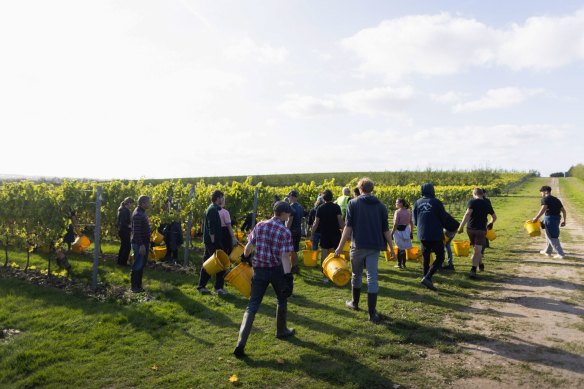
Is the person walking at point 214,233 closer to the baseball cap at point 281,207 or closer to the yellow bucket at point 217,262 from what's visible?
the yellow bucket at point 217,262

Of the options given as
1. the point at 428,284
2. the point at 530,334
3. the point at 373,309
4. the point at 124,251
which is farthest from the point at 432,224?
the point at 124,251

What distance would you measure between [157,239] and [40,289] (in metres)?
3.34

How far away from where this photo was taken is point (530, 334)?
18.0 ft

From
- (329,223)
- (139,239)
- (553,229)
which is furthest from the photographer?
(553,229)

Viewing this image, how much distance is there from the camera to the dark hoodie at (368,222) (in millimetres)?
6008

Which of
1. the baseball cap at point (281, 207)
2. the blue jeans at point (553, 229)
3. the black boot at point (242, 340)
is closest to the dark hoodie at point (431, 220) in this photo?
the baseball cap at point (281, 207)

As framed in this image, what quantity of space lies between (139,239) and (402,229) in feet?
18.8

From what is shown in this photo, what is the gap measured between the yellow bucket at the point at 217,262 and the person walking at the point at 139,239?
1391 millimetres

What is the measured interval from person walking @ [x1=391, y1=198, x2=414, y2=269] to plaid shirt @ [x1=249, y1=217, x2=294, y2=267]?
4.92 metres

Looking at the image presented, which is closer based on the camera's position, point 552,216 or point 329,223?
point 329,223

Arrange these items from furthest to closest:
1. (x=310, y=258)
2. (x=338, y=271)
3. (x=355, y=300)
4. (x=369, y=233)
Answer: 1. (x=310, y=258)
2. (x=355, y=300)
3. (x=338, y=271)
4. (x=369, y=233)

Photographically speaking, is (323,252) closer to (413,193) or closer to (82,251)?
(82,251)

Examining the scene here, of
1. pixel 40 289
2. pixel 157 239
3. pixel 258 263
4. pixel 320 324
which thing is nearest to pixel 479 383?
pixel 320 324

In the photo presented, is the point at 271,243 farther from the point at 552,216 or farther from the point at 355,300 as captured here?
the point at 552,216
